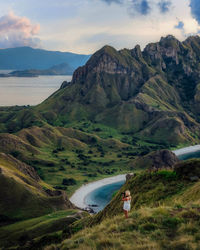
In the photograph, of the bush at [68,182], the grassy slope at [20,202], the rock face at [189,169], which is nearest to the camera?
the rock face at [189,169]

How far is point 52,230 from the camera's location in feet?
303

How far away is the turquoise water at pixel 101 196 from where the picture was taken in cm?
16238

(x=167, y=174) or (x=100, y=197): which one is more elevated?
(x=167, y=174)

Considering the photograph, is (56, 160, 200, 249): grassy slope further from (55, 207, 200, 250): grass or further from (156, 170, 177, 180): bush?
(156, 170, 177, 180): bush

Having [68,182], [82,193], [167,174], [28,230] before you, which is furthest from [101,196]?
[167,174]

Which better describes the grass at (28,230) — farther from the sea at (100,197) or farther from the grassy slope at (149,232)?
the grassy slope at (149,232)

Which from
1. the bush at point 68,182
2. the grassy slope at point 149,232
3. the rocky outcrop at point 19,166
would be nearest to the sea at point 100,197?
the bush at point 68,182

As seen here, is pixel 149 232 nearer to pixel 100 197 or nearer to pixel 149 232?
pixel 149 232

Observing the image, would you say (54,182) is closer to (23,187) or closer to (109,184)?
(109,184)

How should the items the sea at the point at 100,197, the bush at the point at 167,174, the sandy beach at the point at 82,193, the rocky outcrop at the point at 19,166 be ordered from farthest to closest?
1. the rocky outcrop at the point at 19,166
2. the sandy beach at the point at 82,193
3. the sea at the point at 100,197
4. the bush at the point at 167,174

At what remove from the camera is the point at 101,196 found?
6870 inches

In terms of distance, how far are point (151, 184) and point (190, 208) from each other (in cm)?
1673

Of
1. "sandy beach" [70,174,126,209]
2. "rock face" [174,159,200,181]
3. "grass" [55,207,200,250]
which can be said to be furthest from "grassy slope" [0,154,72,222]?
"grass" [55,207,200,250]

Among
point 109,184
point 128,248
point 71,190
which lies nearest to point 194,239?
point 128,248
